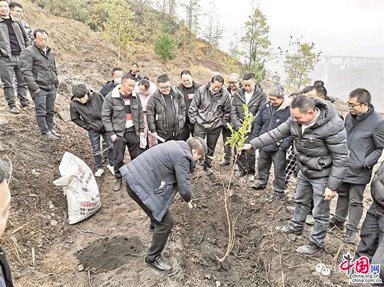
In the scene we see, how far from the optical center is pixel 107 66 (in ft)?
38.9

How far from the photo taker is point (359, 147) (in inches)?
139

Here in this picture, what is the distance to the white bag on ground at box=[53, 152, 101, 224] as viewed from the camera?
400 cm

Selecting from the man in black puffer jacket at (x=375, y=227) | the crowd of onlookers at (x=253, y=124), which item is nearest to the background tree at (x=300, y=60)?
the crowd of onlookers at (x=253, y=124)

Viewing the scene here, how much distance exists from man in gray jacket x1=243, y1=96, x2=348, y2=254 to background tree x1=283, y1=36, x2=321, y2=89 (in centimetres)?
1745

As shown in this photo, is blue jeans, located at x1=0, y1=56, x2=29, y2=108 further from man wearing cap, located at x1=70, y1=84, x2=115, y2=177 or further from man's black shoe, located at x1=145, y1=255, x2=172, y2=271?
man's black shoe, located at x1=145, y1=255, x2=172, y2=271

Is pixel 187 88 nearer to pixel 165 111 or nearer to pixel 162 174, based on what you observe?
pixel 165 111

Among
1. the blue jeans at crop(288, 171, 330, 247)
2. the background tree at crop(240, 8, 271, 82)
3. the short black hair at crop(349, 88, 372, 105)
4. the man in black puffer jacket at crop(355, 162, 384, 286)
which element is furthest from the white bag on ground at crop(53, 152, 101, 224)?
the background tree at crop(240, 8, 271, 82)

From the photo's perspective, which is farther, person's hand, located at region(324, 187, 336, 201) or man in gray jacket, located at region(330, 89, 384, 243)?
man in gray jacket, located at region(330, 89, 384, 243)

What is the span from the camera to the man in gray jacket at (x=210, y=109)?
4906mm

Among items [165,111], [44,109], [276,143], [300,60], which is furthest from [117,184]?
[300,60]

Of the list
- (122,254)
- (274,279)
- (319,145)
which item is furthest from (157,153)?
(274,279)

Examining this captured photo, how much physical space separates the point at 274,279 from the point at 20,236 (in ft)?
9.91

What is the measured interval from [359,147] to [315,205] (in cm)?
87

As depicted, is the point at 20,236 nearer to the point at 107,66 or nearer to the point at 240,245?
the point at 240,245
